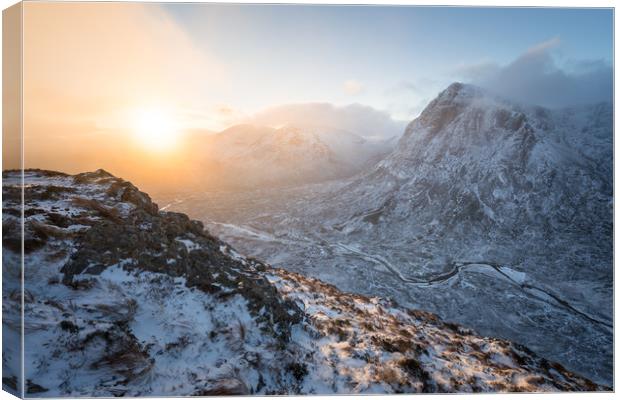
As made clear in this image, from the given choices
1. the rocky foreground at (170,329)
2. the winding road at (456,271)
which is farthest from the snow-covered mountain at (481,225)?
the rocky foreground at (170,329)

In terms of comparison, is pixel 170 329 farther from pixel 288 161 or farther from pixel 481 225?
pixel 288 161

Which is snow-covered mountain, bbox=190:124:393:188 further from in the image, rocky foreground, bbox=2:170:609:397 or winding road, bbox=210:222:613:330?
rocky foreground, bbox=2:170:609:397

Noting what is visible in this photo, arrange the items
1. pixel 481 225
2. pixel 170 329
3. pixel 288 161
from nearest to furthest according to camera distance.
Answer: pixel 170 329 < pixel 481 225 < pixel 288 161

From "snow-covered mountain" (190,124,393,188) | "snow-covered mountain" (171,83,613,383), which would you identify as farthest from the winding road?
"snow-covered mountain" (190,124,393,188)

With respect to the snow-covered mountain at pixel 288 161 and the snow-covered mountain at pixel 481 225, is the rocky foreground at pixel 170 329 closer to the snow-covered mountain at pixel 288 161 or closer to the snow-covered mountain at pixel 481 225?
the snow-covered mountain at pixel 481 225

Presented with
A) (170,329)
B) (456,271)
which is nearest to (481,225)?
(456,271)

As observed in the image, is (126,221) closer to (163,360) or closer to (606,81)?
(163,360)

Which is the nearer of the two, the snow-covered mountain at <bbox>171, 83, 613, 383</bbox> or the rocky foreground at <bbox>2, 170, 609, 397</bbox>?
the rocky foreground at <bbox>2, 170, 609, 397</bbox>
